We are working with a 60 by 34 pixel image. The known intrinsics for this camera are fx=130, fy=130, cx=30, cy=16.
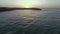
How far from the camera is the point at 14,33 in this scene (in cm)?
1501

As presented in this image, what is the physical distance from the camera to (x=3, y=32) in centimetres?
1537

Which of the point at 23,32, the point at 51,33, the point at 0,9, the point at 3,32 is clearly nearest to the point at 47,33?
the point at 51,33

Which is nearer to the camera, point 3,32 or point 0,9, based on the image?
point 3,32

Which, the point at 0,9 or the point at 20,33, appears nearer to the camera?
the point at 20,33

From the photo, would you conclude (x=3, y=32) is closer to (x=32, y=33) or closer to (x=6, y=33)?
(x=6, y=33)

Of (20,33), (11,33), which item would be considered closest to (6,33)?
(11,33)

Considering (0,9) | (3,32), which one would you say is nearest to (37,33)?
(3,32)

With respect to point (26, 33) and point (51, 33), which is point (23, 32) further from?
point (51, 33)

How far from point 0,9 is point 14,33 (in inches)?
1498

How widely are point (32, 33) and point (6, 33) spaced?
3029 mm

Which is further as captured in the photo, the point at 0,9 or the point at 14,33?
the point at 0,9

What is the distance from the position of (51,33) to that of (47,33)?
1.68ft

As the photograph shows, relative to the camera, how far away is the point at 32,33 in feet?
50.5

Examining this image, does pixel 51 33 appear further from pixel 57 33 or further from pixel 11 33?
pixel 11 33
